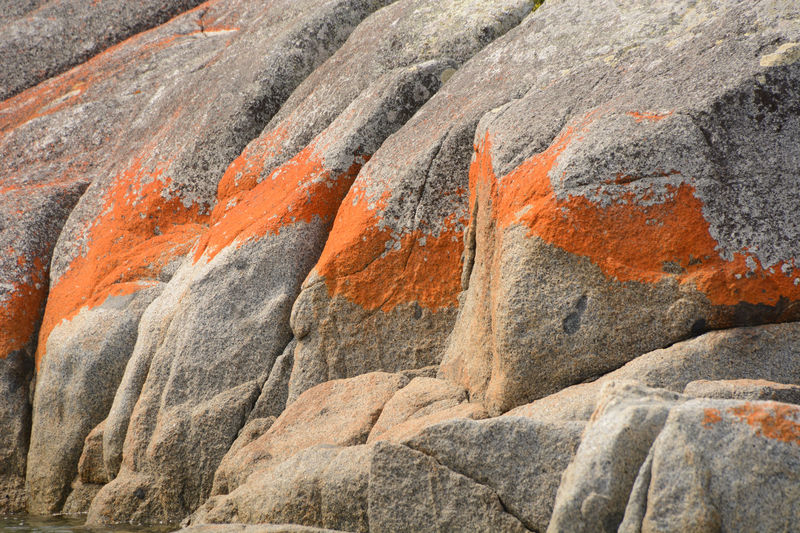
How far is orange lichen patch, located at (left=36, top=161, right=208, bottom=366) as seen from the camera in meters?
12.8

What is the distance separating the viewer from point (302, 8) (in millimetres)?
17203

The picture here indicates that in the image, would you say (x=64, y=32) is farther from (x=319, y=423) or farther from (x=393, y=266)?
(x=319, y=423)

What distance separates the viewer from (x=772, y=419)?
512 cm

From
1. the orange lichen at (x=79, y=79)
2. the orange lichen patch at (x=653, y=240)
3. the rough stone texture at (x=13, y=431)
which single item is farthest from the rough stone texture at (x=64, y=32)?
the orange lichen patch at (x=653, y=240)

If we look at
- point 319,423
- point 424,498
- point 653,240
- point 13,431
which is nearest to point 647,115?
point 653,240

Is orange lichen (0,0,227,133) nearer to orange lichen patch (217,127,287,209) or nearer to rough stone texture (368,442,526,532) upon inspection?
orange lichen patch (217,127,287,209)

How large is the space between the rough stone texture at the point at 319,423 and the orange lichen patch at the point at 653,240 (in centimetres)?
285

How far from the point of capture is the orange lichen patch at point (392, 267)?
10.2 meters

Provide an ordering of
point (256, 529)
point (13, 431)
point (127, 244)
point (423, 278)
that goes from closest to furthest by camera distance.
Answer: point (256, 529) < point (423, 278) < point (13, 431) < point (127, 244)

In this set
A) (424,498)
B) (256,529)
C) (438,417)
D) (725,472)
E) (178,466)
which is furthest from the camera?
(178,466)

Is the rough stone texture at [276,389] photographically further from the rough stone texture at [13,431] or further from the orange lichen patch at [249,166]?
the rough stone texture at [13,431]

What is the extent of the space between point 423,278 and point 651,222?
352 cm

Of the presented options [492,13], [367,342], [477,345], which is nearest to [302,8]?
Result: [492,13]

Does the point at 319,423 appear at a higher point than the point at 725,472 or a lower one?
lower
